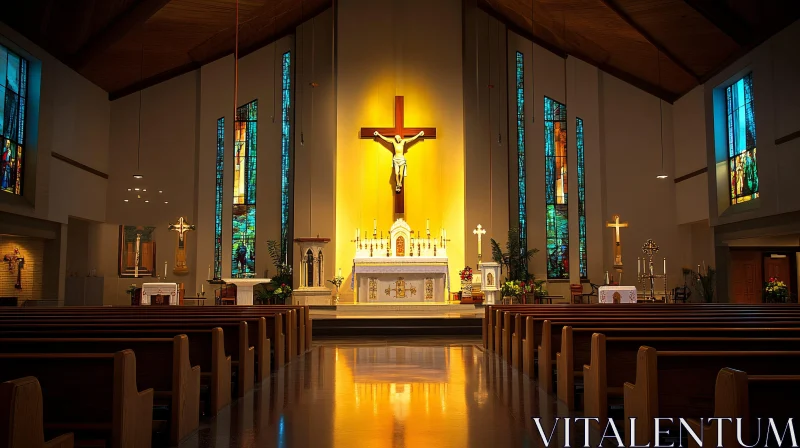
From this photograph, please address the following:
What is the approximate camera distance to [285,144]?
53.3ft

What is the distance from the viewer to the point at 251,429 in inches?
149

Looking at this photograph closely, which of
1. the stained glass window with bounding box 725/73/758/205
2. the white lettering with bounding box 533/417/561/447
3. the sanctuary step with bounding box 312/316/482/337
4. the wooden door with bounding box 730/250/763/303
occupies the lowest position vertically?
the white lettering with bounding box 533/417/561/447

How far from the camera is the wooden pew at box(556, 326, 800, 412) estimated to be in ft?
11.6

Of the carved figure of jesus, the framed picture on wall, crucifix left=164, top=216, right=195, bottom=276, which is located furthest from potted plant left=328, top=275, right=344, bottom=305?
the framed picture on wall

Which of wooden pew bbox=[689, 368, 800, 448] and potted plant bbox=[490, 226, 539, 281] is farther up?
potted plant bbox=[490, 226, 539, 281]

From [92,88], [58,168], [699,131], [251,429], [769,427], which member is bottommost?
[251,429]

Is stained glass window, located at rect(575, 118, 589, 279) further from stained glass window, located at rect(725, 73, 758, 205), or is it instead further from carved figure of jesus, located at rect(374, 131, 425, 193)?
carved figure of jesus, located at rect(374, 131, 425, 193)

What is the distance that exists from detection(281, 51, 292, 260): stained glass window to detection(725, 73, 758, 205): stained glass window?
930 cm

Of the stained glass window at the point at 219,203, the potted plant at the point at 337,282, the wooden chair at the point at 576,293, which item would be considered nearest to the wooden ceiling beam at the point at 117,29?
the stained glass window at the point at 219,203

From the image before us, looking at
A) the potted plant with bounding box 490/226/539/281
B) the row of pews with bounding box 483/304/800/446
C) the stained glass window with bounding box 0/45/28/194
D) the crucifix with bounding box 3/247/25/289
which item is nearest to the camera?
the row of pews with bounding box 483/304/800/446

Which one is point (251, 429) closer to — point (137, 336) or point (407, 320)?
point (137, 336)

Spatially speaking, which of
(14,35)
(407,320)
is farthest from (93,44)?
(407,320)

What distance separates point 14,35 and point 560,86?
11.1 meters

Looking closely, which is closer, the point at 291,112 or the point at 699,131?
the point at 699,131
